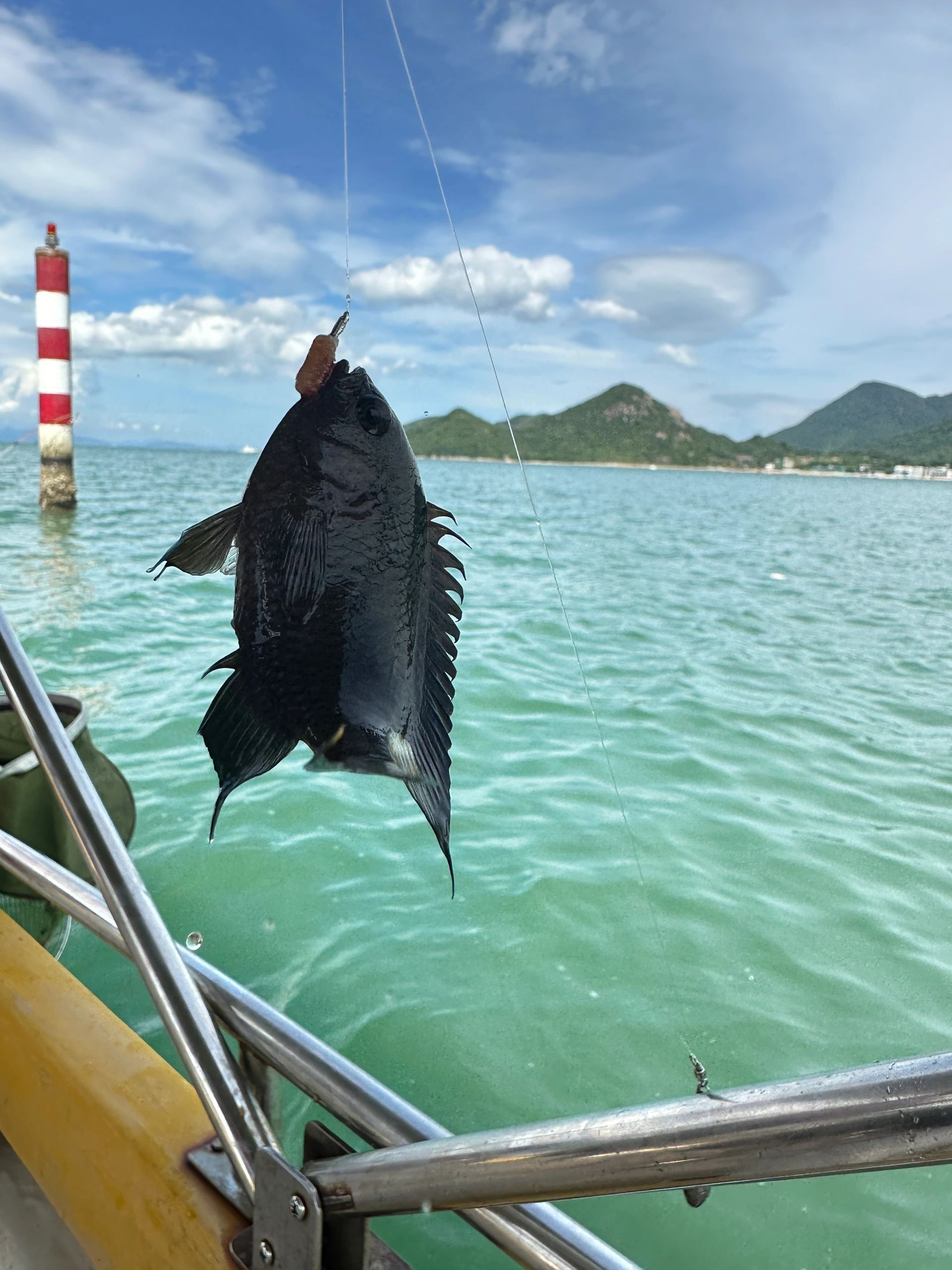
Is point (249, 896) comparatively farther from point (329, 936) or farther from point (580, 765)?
point (580, 765)

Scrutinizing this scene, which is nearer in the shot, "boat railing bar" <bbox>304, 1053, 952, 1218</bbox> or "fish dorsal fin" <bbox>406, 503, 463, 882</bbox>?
"boat railing bar" <bbox>304, 1053, 952, 1218</bbox>

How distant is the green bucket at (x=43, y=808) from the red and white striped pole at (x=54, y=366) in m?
1.10

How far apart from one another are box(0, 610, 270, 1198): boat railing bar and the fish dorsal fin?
0.49m

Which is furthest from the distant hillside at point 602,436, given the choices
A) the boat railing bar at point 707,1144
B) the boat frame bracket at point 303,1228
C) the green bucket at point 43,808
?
the green bucket at point 43,808

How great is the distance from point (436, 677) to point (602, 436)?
1150 mm

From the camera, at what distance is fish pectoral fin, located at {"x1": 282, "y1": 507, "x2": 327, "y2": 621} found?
0.66 m

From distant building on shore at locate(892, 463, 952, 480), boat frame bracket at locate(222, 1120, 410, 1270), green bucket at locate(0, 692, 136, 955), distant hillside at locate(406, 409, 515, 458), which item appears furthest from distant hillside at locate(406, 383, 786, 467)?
distant building on shore at locate(892, 463, 952, 480)

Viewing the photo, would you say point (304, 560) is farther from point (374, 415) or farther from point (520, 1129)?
point (520, 1129)

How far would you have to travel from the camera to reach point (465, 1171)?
78 centimetres

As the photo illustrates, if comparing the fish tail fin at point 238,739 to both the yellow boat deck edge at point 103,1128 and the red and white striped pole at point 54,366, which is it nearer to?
the red and white striped pole at point 54,366

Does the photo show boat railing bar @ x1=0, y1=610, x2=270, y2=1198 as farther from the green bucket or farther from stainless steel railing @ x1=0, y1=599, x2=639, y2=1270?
the green bucket

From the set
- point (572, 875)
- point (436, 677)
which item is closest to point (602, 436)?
point (436, 677)

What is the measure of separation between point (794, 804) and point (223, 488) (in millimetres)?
4208

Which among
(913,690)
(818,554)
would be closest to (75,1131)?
(913,690)
